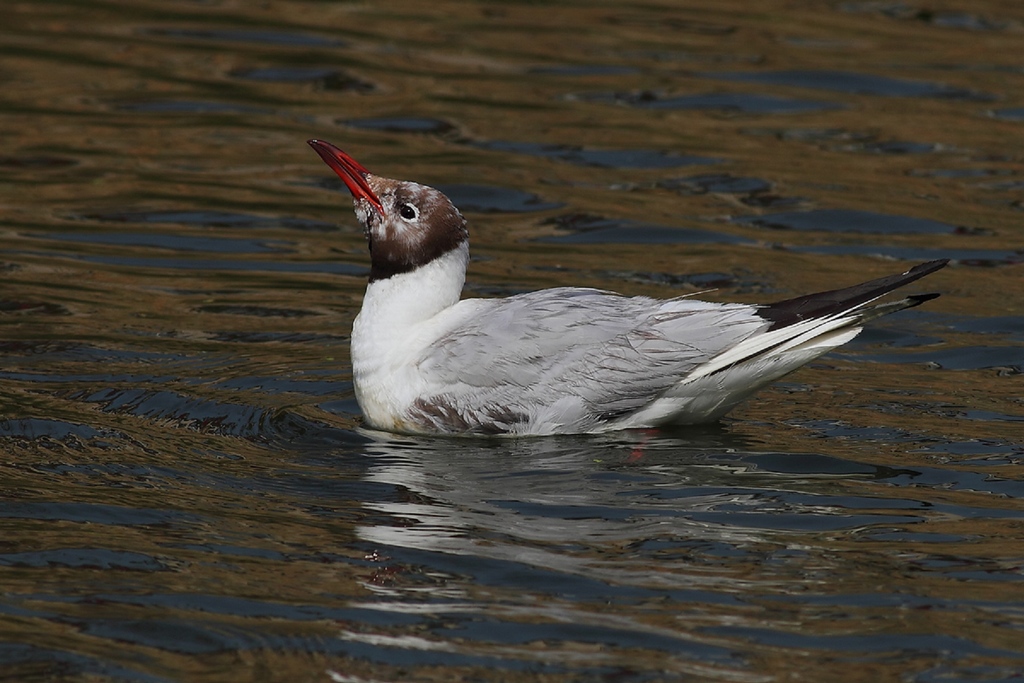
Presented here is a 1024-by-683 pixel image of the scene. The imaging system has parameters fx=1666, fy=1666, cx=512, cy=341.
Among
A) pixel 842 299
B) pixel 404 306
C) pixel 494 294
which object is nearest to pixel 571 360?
pixel 404 306

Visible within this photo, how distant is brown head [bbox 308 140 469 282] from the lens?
836 centimetres

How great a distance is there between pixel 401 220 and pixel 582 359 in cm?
121

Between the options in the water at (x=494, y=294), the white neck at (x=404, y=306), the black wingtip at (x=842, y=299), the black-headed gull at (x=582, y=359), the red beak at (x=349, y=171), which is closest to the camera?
the water at (x=494, y=294)

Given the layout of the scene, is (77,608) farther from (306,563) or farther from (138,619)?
(306,563)

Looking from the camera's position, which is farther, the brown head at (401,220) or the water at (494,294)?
the brown head at (401,220)

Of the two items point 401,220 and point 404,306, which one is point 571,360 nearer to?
point 404,306

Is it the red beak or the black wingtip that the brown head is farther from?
the black wingtip

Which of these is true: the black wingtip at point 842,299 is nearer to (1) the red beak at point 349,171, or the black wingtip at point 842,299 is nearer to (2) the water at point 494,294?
(2) the water at point 494,294

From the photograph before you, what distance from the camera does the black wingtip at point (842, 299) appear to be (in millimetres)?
7520

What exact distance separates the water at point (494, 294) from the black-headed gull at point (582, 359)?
0.17m

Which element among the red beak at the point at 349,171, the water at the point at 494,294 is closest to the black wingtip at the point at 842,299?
the water at the point at 494,294

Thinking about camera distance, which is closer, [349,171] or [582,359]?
[582,359]

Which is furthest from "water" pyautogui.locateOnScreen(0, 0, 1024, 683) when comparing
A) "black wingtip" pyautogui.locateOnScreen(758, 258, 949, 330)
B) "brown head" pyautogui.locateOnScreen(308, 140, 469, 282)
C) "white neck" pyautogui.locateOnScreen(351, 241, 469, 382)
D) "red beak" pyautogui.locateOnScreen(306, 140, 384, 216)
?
"red beak" pyautogui.locateOnScreen(306, 140, 384, 216)

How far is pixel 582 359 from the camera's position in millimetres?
7961
